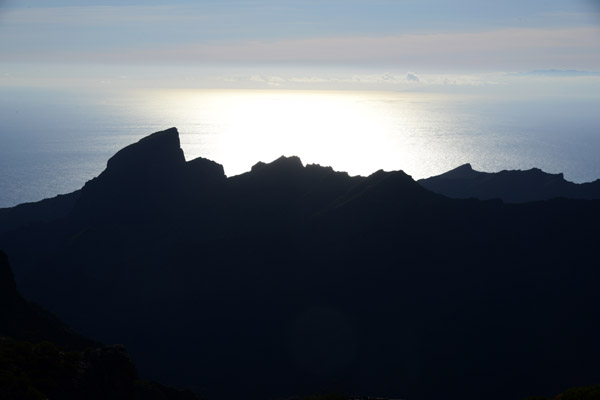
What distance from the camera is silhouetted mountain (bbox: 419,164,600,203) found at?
4914 inches

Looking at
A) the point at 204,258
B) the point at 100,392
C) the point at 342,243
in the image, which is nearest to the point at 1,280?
the point at 100,392

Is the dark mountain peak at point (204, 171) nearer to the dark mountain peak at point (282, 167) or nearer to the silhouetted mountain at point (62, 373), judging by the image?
the dark mountain peak at point (282, 167)

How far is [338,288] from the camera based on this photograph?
7156 cm

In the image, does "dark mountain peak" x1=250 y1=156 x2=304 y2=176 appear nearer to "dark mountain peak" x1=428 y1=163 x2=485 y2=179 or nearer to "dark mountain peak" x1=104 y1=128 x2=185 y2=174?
"dark mountain peak" x1=104 y1=128 x2=185 y2=174

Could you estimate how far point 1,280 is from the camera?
45.0 metres

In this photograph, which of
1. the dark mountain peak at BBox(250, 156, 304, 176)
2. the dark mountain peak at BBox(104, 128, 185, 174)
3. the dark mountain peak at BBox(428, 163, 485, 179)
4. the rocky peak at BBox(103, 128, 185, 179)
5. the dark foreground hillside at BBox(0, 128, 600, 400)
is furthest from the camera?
the dark mountain peak at BBox(428, 163, 485, 179)

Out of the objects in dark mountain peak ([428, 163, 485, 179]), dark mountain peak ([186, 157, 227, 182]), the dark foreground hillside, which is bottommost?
the dark foreground hillside

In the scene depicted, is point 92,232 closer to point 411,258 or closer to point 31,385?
point 411,258

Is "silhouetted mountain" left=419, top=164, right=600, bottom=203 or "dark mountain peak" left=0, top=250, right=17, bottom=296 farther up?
"silhouetted mountain" left=419, top=164, right=600, bottom=203

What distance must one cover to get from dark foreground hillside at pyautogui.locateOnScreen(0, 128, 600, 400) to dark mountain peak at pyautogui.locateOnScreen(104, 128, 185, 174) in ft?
62.5

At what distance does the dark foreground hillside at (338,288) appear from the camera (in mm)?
62656

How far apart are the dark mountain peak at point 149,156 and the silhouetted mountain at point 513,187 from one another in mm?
67970

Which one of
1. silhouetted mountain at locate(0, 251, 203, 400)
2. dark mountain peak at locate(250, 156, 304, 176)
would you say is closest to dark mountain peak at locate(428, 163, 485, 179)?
dark mountain peak at locate(250, 156, 304, 176)

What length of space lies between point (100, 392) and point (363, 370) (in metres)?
39.3
